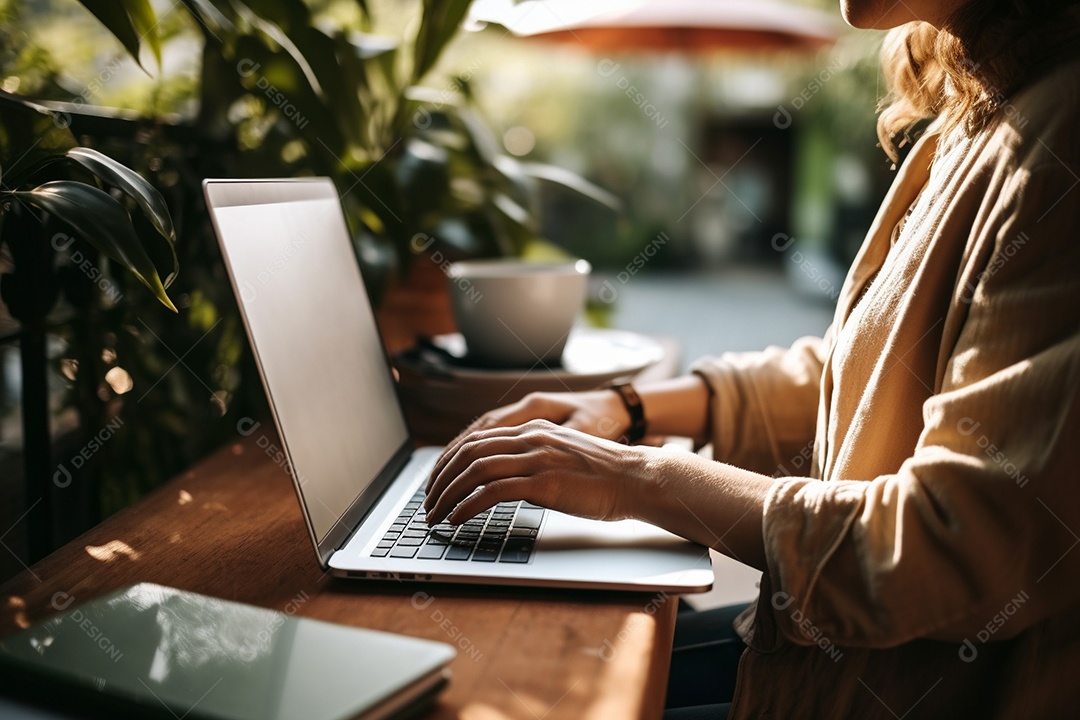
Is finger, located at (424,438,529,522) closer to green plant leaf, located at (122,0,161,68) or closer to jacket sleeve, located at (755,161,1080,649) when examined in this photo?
jacket sleeve, located at (755,161,1080,649)

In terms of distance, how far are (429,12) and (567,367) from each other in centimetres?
64

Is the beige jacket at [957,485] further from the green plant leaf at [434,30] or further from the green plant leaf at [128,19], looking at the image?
the green plant leaf at [434,30]

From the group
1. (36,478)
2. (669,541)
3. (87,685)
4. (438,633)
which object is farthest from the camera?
(36,478)

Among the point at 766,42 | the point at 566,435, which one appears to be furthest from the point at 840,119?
the point at 566,435

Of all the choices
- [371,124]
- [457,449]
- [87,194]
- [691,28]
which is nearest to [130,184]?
[87,194]

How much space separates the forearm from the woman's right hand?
0.23m

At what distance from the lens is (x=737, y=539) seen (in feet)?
2.09

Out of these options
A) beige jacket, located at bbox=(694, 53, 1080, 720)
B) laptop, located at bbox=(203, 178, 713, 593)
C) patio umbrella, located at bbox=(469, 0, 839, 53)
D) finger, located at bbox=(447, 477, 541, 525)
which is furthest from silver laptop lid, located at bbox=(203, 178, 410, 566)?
patio umbrella, located at bbox=(469, 0, 839, 53)

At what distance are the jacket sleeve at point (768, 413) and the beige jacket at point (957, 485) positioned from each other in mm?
252

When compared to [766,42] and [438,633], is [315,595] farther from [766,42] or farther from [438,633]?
[766,42]

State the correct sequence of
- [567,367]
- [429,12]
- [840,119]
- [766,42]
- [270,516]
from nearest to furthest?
[270,516]
[567,367]
[429,12]
[766,42]
[840,119]

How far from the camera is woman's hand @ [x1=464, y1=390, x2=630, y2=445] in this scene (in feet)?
2.92

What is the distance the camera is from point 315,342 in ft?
2.51

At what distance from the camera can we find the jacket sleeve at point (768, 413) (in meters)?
0.99
